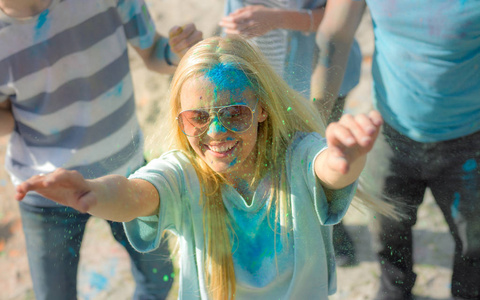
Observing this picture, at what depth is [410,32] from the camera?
80 cm

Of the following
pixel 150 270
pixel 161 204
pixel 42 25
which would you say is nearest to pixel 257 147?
pixel 161 204

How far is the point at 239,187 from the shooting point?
2.28 ft

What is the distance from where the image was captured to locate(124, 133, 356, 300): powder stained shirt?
0.66m

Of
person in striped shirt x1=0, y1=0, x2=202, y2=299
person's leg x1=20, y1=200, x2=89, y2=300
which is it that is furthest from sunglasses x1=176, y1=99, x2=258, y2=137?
person's leg x1=20, y1=200, x2=89, y2=300

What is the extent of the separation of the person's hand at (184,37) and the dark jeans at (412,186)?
335 millimetres

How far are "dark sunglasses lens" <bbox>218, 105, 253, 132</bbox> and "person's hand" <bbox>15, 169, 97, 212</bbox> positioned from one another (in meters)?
0.18

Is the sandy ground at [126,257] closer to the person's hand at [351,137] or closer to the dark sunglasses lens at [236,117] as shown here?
the dark sunglasses lens at [236,117]

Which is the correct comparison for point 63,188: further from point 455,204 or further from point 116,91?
point 455,204

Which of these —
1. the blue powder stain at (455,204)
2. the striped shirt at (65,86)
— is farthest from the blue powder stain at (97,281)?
the blue powder stain at (455,204)

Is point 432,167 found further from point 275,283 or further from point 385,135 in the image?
point 275,283

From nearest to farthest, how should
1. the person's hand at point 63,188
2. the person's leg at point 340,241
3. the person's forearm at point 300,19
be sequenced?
the person's hand at point 63,188 → the person's leg at point 340,241 → the person's forearm at point 300,19

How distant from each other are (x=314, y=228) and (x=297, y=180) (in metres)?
0.07

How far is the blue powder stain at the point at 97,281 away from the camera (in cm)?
96

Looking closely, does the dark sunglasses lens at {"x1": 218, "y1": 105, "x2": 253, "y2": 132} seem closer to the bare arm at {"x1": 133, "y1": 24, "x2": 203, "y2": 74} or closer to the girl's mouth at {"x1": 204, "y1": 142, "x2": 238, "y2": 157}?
the girl's mouth at {"x1": 204, "y1": 142, "x2": 238, "y2": 157}
